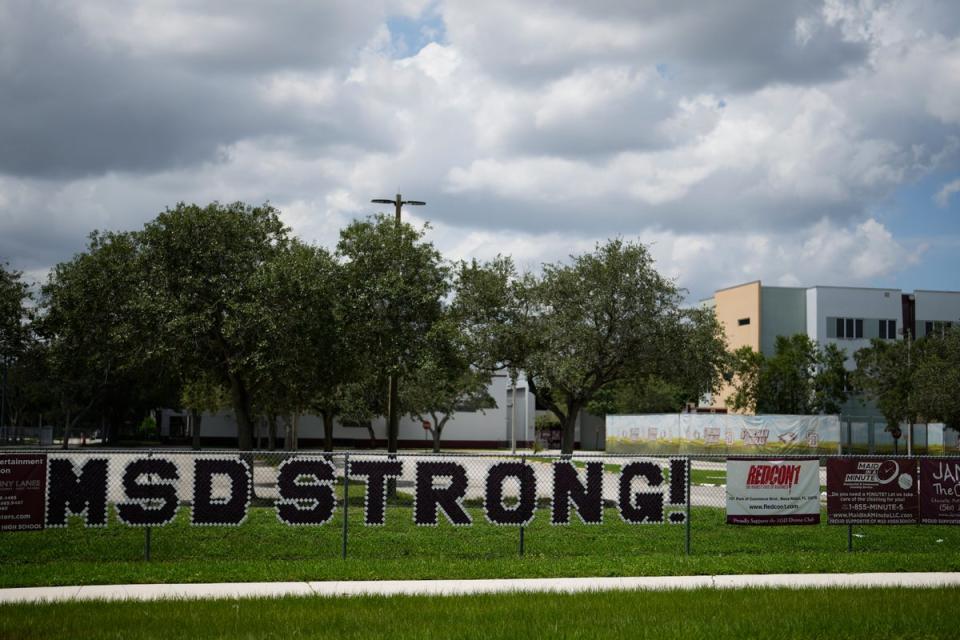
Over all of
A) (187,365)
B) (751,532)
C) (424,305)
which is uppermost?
(424,305)

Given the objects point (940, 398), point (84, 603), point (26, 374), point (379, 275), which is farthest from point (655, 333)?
point (26, 374)

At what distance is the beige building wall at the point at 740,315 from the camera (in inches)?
3278

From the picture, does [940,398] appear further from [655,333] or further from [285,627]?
[285,627]

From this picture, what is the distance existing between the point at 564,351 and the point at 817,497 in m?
13.4

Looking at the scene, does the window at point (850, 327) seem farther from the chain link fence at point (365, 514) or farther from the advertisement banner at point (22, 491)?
the advertisement banner at point (22, 491)

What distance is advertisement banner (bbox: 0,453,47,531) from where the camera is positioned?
14.1 m

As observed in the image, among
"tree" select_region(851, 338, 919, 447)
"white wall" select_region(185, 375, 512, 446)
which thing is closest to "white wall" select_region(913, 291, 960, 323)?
"tree" select_region(851, 338, 919, 447)

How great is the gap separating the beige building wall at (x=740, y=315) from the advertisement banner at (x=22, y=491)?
2844 inches

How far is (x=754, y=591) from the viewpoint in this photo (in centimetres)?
1295

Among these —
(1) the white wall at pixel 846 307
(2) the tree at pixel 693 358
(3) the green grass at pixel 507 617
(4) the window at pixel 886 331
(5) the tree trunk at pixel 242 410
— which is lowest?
(3) the green grass at pixel 507 617

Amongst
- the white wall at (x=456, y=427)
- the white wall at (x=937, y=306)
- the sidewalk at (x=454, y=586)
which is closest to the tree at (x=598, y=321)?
the sidewalk at (x=454, y=586)

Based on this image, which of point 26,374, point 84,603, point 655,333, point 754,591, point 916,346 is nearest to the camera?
point 84,603

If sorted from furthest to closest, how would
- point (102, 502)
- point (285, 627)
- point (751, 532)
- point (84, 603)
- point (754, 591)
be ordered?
point (751, 532)
point (102, 502)
point (754, 591)
point (84, 603)
point (285, 627)

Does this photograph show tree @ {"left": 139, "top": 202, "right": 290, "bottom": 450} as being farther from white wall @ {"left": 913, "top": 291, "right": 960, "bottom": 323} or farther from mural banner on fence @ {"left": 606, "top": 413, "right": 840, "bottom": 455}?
white wall @ {"left": 913, "top": 291, "right": 960, "bottom": 323}
